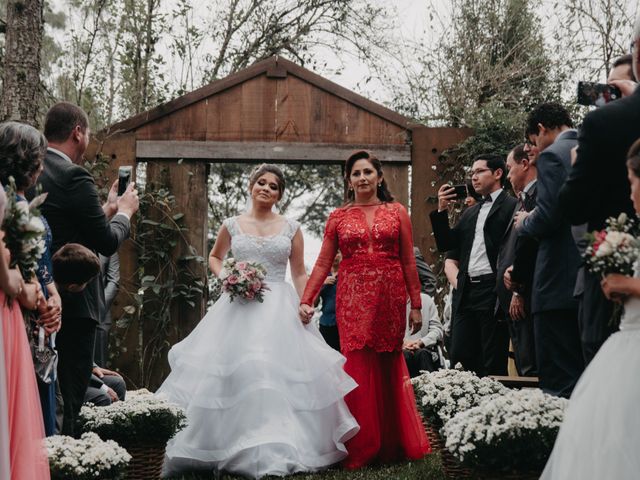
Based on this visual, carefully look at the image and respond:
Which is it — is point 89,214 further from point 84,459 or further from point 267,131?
point 267,131

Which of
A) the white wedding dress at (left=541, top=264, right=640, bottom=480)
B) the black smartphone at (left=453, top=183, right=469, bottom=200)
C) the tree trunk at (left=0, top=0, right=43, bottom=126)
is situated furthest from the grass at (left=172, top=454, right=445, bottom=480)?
the tree trunk at (left=0, top=0, right=43, bottom=126)

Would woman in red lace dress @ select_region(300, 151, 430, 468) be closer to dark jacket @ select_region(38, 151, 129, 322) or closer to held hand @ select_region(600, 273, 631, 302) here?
dark jacket @ select_region(38, 151, 129, 322)

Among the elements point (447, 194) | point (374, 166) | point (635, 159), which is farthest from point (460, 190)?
point (635, 159)

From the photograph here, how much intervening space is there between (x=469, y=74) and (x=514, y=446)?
8.00 meters

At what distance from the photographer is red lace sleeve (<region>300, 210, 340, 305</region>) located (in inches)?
234

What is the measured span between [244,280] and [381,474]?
1607 millimetres

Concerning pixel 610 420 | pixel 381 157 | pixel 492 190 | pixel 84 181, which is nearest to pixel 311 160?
pixel 381 157

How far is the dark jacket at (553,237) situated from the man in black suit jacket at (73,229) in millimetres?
2242

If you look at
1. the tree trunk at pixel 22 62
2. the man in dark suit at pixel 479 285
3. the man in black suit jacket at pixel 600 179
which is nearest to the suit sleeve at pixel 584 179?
the man in black suit jacket at pixel 600 179

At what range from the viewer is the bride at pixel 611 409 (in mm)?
2822

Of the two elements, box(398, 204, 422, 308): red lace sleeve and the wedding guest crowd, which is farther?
box(398, 204, 422, 308): red lace sleeve

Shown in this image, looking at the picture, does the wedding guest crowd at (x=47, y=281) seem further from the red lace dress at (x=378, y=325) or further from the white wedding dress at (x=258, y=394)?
the red lace dress at (x=378, y=325)

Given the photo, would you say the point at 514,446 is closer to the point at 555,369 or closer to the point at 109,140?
the point at 555,369

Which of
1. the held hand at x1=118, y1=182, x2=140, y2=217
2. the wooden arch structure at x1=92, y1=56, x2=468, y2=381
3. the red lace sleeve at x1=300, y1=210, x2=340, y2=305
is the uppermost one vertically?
the wooden arch structure at x1=92, y1=56, x2=468, y2=381
